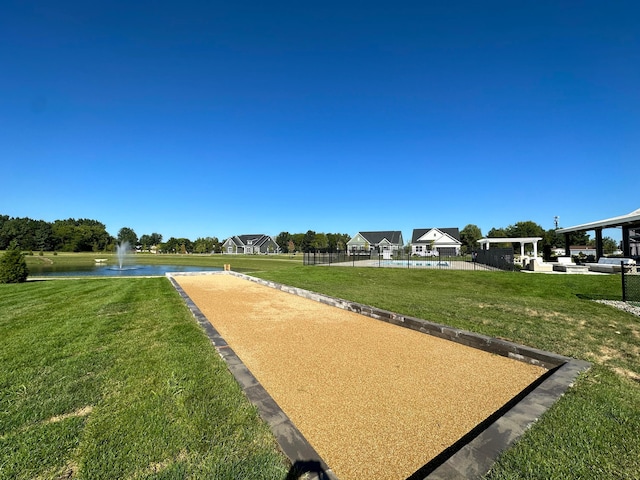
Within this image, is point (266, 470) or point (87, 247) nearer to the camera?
point (266, 470)

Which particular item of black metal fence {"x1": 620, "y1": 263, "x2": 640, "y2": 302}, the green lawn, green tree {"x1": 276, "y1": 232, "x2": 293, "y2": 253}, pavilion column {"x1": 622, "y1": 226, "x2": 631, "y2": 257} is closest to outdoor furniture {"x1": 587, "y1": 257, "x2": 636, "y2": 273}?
black metal fence {"x1": 620, "y1": 263, "x2": 640, "y2": 302}

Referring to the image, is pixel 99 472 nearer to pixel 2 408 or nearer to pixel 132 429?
pixel 132 429

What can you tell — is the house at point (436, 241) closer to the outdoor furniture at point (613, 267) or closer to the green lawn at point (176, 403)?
the outdoor furniture at point (613, 267)

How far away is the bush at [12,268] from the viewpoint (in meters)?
14.2

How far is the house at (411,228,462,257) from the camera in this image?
166ft

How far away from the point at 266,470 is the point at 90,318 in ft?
20.6

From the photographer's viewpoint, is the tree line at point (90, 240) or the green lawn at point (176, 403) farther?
the tree line at point (90, 240)

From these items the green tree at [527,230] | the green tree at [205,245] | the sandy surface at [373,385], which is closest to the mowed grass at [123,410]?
the sandy surface at [373,385]

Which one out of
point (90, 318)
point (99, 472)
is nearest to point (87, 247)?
point (90, 318)

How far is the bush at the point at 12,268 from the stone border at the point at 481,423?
51.1 ft

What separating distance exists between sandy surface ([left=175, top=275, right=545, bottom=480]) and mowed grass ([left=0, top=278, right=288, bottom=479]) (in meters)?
0.61

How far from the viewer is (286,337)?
5762 millimetres

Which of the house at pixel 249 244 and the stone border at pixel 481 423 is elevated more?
the house at pixel 249 244

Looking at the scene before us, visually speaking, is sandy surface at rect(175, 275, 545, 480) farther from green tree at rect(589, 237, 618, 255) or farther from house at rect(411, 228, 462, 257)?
green tree at rect(589, 237, 618, 255)
